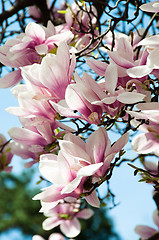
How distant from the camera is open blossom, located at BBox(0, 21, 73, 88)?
63 cm

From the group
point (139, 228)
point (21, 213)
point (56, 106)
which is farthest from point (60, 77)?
point (21, 213)

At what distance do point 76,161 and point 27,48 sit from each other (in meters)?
0.25

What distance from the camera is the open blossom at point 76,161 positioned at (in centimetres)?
50

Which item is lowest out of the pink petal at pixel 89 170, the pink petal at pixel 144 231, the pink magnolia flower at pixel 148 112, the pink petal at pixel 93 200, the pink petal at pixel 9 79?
the pink petal at pixel 144 231

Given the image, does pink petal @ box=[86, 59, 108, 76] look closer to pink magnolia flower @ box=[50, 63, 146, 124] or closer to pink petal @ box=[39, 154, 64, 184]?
pink magnolia flower @ box=[50, 63, 146, 124]

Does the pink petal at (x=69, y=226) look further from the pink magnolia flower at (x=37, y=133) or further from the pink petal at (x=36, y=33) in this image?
the pink petal at (x=36, y=33)

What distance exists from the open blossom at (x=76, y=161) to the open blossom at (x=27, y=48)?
0.19m

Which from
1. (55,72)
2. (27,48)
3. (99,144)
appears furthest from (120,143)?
(27,48)

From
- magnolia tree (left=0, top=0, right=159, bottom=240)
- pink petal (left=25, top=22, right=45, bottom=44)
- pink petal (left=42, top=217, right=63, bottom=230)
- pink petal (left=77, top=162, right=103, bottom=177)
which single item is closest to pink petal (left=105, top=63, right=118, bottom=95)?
magnolia tree (left=0, top=0, right=159, bottom=240)

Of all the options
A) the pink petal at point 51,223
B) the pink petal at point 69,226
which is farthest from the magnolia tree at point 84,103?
the pink petal at point 69,226

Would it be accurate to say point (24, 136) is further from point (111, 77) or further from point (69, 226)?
point (69, 226)

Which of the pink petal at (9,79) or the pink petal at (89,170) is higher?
the pink petal at (9,79)

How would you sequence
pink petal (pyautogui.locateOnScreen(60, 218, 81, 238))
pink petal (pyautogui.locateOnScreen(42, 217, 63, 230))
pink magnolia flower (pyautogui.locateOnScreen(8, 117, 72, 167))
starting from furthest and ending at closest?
1. pink petal (pyautogui.locateOnScreen(60, 218, 81, 238))
2. pink petal (pyautogui.locateOnScreen(42, 217, 63, 230))
3. pink magnolia flower (pyautogui.locateOnScreen(8, 117, 72, 167))

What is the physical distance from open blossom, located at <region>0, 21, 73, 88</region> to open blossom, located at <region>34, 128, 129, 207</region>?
0.19 m
